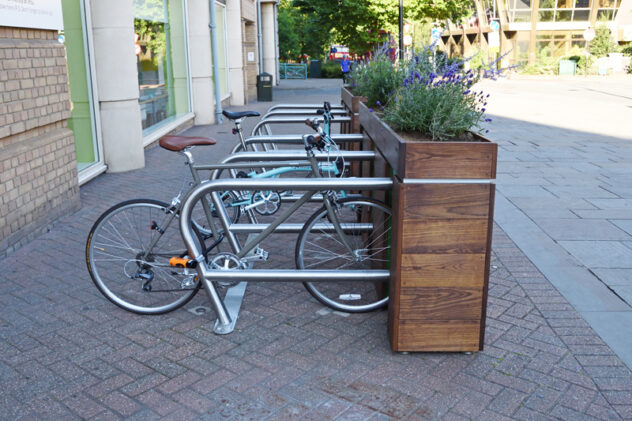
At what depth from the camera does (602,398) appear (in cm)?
319

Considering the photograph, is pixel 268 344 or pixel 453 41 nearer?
pixel 268 344

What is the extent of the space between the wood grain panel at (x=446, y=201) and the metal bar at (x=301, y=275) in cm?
58

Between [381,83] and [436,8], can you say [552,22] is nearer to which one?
[436,8]

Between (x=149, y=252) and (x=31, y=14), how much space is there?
306 cm

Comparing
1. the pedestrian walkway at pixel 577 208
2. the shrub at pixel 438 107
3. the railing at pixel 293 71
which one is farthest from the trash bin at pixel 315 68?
the shrub at pixel 438 107

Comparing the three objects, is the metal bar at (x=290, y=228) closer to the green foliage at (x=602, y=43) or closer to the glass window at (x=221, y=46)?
the glass window at (x=221, y=46)

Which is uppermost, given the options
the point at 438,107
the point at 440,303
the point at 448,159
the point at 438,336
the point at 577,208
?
the point at 438,107

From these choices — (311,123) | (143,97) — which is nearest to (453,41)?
(143,97)

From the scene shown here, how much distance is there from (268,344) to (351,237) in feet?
2.98

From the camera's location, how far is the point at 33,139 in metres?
5.98

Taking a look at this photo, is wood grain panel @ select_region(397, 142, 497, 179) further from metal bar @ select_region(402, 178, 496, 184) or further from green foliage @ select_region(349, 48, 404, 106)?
green foliage @ select_region(349, 48, 404, 106)

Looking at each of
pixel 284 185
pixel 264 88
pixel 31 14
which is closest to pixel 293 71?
pixel 264 88

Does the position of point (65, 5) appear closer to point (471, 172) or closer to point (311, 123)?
point (311, 123)

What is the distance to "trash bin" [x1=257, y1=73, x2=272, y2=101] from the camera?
2311 centimetres
